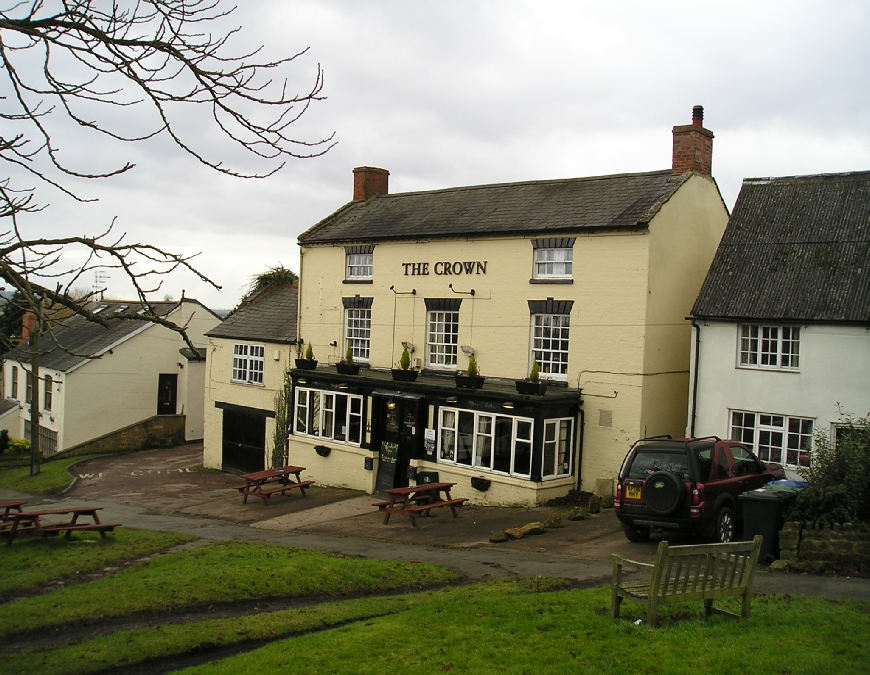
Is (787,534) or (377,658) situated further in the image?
(787,534)

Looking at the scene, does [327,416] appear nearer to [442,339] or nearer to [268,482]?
[268,482]

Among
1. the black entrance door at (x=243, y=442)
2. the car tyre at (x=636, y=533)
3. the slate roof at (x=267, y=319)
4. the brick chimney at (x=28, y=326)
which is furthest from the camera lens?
the slate roof at (x=267, y=319)

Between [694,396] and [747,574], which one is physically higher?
[694,396]

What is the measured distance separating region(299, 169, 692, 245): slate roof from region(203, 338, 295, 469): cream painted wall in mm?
4774

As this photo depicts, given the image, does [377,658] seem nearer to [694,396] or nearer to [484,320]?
[694,396]

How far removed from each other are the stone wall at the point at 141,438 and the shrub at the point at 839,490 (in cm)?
3250

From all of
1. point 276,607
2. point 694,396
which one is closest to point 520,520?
point 694,396

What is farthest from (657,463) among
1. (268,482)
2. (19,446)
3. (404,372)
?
(19,446)

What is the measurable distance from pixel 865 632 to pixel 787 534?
4422 millimetres

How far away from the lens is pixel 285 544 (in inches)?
661

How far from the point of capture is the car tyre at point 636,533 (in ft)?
49.8

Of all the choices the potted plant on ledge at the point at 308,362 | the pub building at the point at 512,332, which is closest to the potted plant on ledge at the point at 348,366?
the pub building at the point at 512,332

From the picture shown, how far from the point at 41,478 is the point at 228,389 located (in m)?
7.94

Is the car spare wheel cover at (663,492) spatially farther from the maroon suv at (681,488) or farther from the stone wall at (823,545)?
the stone wall at (823,545)
